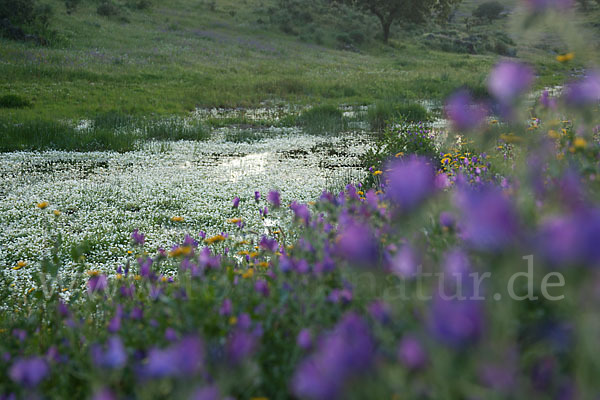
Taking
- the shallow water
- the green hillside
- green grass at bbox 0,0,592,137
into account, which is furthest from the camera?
the green hillside

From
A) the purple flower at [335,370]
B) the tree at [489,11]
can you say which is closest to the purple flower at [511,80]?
the purple flower at [335,370]

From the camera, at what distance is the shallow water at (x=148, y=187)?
588 cm

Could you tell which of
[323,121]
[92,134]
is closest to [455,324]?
[92,134]

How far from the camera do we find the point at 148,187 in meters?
8.20

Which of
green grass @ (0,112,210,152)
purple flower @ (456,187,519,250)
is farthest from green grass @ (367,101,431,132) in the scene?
purple flower @ (456,187,519,250)

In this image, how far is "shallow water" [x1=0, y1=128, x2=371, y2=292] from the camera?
5.88 metres

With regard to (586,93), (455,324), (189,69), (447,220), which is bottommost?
(189,69)

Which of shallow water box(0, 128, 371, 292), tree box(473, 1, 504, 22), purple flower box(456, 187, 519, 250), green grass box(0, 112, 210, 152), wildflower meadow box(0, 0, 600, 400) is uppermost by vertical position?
tree box(473, 1, 504, 22)

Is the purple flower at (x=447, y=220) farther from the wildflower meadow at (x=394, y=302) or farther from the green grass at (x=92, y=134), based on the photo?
the green grass at (x=92, y=134)

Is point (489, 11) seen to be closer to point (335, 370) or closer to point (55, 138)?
point (55, 138)

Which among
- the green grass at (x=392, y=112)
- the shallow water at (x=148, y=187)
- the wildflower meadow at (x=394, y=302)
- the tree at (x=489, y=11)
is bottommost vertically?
the shallow water at (x=148, y=187)

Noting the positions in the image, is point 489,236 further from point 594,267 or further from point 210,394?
point 210,394

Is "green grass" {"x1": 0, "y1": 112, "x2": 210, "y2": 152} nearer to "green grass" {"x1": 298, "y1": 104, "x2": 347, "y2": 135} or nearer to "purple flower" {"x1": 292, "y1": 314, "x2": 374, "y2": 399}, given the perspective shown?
"green grass" {"x1": 298, "y1": 104, "x2": 347, "y2": 135}

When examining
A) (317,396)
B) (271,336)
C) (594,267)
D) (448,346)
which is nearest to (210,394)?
(317,396)
